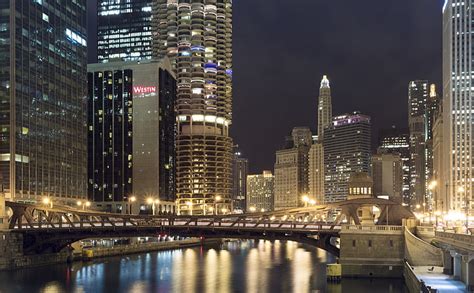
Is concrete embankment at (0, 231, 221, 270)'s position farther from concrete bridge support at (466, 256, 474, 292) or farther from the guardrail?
concrete bridge support at (466, 256, 474, 292)

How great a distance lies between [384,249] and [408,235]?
5.14 m

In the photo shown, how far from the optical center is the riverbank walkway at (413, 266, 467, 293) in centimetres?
6738

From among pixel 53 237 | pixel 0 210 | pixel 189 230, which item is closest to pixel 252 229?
pixel 189 230

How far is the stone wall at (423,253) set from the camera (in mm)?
85431

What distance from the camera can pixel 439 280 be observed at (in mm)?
74000

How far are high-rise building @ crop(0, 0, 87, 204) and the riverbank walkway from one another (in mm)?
108056

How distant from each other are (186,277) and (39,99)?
3514 inches

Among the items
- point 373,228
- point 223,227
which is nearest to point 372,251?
point 373,228

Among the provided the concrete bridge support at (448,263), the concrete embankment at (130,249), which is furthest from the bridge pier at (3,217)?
the concrete bridge support at (448,263)

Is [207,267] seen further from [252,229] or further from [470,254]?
[470,254]

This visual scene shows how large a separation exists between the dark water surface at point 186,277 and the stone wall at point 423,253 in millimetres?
3593

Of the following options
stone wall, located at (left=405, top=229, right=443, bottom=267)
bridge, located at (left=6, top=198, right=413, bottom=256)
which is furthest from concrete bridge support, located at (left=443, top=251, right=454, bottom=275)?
bridge, located at (left=6, top=198, right=413, bottom=256)

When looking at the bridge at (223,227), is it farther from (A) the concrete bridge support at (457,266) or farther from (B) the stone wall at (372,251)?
(A) the concrete bridge support at (457,266)

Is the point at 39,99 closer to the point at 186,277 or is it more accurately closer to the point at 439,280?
the point at 186,277
